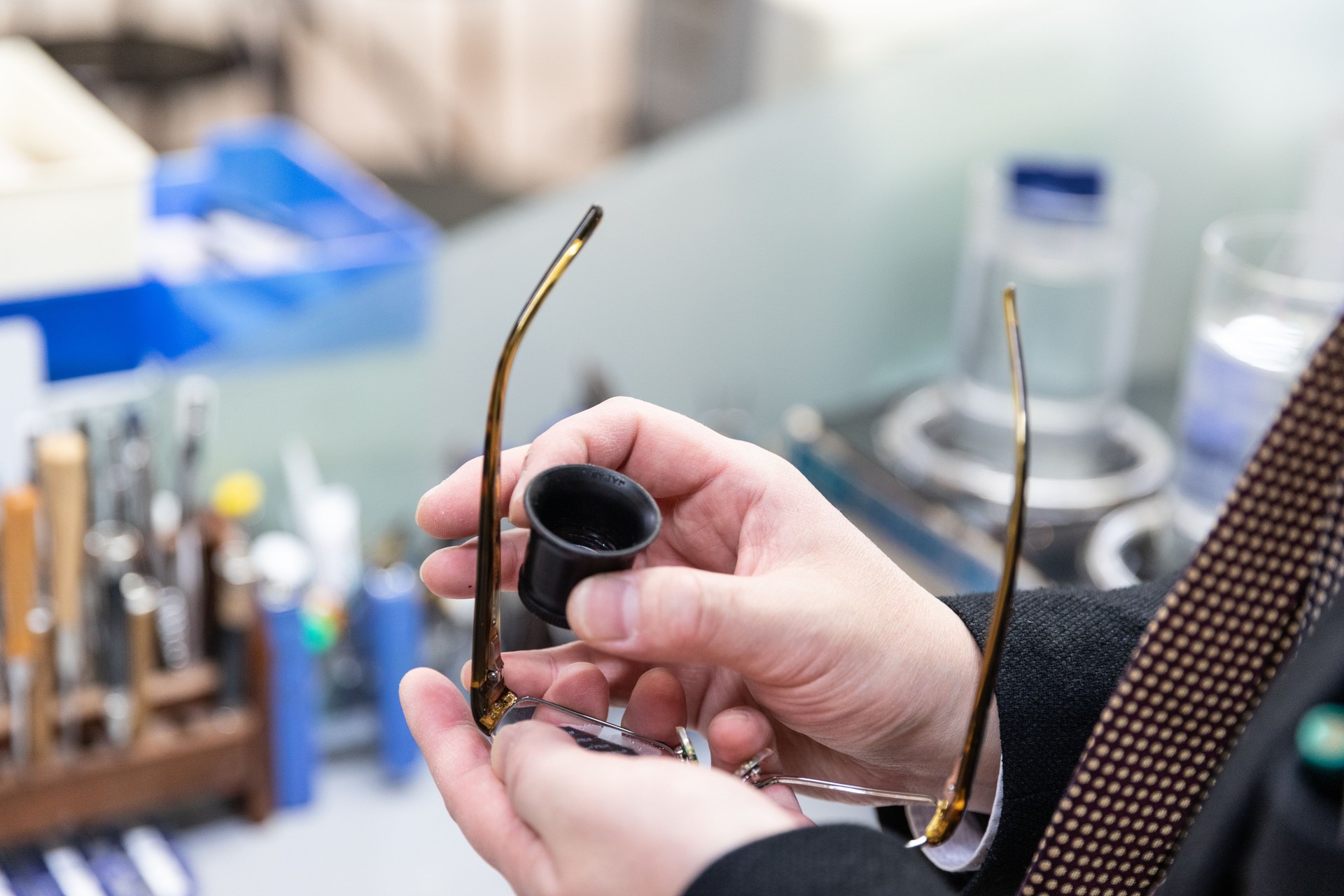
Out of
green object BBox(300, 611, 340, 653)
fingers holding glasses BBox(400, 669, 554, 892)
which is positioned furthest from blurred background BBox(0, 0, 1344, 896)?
fingers holding glasses BBox(400, 669, 554, 892)

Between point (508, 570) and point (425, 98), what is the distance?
7.27 feet

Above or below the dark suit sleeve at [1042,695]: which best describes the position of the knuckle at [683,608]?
above

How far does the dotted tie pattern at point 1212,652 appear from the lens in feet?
1.21

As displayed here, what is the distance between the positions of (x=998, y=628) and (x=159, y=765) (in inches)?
26.1

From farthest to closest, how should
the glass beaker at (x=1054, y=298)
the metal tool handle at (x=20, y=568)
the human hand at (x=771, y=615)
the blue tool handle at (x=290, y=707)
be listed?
the glass beaker at (x=1054, y=298)
the blue tool handle at (x=290, y=707)
the metal tool handle at (x=20, y=568)
the human hand at (x=771, y=615)

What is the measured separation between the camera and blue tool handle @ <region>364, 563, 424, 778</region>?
905 mm

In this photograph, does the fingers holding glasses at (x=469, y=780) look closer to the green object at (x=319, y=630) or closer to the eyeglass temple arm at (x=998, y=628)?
the eyeglass temple arm at (x=998, y=628)

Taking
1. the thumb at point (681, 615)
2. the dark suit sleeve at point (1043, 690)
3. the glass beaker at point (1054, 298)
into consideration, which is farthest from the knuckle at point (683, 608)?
the glass beaker at point (1054, 298)

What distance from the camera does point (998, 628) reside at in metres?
0.39

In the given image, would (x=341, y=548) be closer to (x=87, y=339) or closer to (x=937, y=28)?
(x=87, y=339)

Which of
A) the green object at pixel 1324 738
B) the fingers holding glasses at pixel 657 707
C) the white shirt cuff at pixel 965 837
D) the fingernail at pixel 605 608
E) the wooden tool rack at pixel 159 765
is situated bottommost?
the wooden tool rack at pixel 159 765

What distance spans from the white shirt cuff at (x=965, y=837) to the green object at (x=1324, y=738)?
0.17m

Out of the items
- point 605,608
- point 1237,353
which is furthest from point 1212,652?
point 1237,353

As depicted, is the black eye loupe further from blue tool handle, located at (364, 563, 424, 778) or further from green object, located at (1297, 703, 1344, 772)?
blue tool handle, located at (364, 563, 424, 778)
